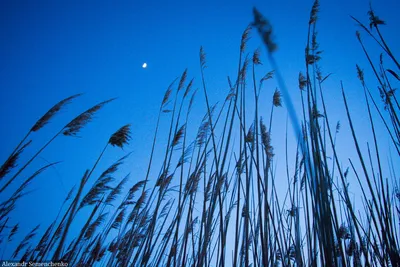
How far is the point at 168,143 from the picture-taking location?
275 centimetres

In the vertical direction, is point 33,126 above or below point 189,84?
below

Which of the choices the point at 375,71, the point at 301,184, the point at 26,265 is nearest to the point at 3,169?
the point at 26,265

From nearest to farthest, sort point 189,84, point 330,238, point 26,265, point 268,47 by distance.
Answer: point 268,47 < point 330,238 < point 26,265 < point 189,84

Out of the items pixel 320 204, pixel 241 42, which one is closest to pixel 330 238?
pixel 320 204

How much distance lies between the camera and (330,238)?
1110 millimetres

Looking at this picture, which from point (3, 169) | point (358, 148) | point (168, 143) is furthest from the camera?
point (168, 143)

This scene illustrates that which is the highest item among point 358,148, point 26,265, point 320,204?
point 358,148

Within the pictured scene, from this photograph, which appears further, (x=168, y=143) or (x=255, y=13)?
(x=168, y=143)

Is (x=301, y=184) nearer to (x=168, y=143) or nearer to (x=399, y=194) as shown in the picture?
(x=399, y=194)

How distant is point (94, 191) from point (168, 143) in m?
1.00

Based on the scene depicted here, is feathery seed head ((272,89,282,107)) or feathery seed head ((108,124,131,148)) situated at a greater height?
feathery seed head ((272,89,282,107))

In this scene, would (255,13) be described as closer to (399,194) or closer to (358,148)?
(358,148)

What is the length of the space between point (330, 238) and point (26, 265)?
2924mm

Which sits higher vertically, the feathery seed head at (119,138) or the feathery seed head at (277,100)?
the feathery seed head at (277,100)
